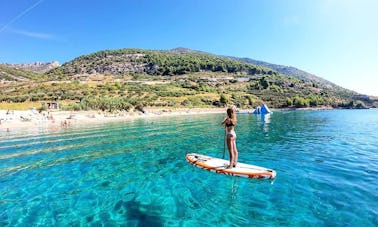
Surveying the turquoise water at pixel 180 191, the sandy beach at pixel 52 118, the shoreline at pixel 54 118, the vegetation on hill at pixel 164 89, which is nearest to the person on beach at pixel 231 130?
the turquoise water at pixel 180 191

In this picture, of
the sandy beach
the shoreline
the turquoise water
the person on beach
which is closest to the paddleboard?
the turquoise water

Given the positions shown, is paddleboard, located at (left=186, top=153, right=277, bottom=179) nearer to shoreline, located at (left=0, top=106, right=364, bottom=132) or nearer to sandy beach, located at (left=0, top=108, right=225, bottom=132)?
shoreline, located at (left=0, top=106, right=364, bottom=132)

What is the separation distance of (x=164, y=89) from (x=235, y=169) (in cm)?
9968

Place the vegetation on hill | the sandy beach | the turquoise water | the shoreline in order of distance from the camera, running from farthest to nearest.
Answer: the vegetation on hill, the sandy beach, the shoreline, the turquoise water

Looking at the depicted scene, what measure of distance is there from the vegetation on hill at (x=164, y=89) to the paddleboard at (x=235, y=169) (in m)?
56.6

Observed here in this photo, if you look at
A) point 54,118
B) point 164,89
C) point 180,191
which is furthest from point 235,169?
point 164,89

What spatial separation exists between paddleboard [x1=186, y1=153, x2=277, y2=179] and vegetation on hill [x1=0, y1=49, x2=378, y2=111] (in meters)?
56.6

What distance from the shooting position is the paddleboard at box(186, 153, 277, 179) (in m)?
11.1

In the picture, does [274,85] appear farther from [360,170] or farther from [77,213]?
[77,213]

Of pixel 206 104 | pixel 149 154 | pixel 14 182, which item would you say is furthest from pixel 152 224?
pixel 206 104

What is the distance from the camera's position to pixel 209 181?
11.1m

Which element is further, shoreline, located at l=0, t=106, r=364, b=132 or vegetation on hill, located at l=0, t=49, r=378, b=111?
vegetation on hill, located at l=0, t=49, r=378, b=111

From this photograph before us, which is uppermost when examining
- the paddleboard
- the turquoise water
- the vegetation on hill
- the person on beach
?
the vegetation on hill

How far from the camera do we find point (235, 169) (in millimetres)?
11750
